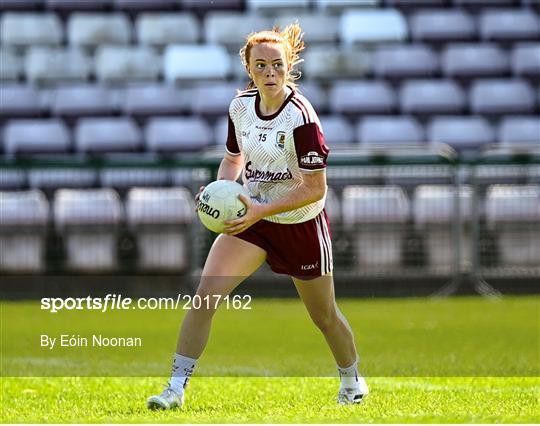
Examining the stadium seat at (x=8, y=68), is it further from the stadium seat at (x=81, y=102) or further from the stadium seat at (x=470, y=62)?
the stadium seat at (x=470, y=62)

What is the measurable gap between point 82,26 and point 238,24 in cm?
221

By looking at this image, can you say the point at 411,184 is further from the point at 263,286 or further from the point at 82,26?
the point at 82,26

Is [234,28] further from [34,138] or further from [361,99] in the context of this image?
[34,138]

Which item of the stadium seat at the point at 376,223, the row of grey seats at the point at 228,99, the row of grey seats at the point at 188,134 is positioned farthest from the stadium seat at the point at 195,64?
the stadium seat at the point at 376,223

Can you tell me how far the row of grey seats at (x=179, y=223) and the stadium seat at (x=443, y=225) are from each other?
11 mm

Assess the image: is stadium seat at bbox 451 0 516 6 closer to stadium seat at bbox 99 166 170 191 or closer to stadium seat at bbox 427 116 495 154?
stadium seat at bbox 427 116 495 154

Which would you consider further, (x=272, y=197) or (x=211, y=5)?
(x=211, y=5)

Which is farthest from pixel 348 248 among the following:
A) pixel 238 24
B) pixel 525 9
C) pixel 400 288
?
pixel 525 9

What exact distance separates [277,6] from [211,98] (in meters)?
1.99

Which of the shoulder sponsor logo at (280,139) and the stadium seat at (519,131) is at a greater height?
the shoulder sponsor logo at (280,139)

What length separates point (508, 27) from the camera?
57.4 ft

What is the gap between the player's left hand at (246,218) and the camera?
562cm

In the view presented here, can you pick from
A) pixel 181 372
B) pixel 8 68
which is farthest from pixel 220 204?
pixel 8 68

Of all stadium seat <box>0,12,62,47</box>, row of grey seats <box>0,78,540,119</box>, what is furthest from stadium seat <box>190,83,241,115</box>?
stadium seat <box>0,12,62,47</box>
